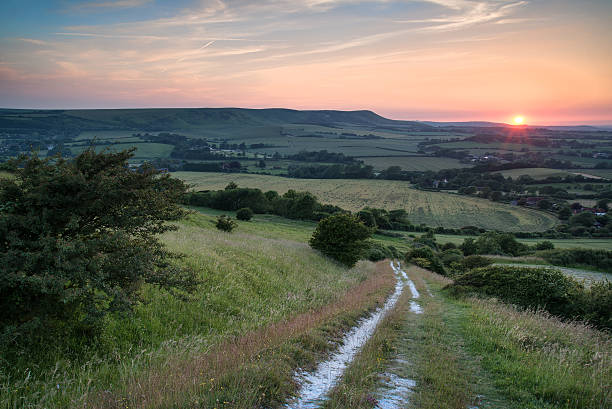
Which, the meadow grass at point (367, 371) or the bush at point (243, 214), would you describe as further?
the bush at point (243, 214)

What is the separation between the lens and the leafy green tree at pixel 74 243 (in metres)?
5.88

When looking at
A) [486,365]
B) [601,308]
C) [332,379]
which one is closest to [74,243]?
[332,379]

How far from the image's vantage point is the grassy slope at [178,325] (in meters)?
5.40

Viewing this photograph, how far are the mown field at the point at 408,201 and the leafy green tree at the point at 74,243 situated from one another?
8274 cm

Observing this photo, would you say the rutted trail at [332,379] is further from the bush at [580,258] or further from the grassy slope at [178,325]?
the bush at [580,258]

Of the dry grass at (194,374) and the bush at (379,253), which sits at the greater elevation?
the dry grass at (194,374)

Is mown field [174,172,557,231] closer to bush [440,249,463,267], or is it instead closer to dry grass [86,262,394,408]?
bush [440,249,463,267]

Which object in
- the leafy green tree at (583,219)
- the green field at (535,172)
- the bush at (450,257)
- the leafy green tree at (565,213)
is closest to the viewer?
the bush at (450,257)

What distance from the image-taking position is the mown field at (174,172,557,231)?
278ft

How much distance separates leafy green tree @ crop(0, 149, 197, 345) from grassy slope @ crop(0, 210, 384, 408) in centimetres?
68

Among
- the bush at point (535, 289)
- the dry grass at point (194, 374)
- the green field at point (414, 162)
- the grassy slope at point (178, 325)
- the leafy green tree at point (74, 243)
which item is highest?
the green field at point (414, 162)

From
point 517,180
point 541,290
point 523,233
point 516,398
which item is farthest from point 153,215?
point 517,180

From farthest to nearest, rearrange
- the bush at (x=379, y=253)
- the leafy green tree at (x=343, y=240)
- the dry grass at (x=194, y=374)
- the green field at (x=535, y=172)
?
the green field at (x=535, y=172), the bush at (x=379, y=253), the leafy green tree at (x=343, y=240), the dry grass at (x=194, y=374)

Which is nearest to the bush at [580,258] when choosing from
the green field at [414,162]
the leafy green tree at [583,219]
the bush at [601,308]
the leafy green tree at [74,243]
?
the bush at [601,308]
